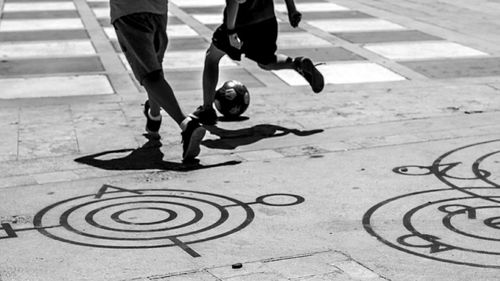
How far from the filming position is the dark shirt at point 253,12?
878 centimetres

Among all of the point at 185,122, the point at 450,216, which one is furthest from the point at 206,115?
the point at 450,216

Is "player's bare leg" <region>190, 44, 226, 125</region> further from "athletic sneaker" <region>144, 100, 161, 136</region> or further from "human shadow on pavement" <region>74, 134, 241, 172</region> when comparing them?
"human shadow on pavement" <region>74, 134, 241, 172</region>

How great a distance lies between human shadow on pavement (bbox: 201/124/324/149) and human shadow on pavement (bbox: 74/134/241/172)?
0.50 metres

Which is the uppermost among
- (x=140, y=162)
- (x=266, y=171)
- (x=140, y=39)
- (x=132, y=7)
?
(x=132, y=7)

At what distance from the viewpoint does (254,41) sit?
890 cm

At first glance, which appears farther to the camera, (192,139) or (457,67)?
(457,67)

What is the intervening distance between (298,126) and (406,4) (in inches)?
322

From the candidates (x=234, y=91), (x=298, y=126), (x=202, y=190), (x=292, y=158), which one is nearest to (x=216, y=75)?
(x=234, y=91)

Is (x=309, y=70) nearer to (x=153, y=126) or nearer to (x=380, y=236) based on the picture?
(x=153, y=126)

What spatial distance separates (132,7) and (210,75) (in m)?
1.29

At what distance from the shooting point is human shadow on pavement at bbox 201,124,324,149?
835cm

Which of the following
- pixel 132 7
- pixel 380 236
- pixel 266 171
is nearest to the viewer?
pixel 380 236

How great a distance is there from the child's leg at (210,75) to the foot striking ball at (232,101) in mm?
113

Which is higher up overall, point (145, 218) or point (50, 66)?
point (145, 218)
